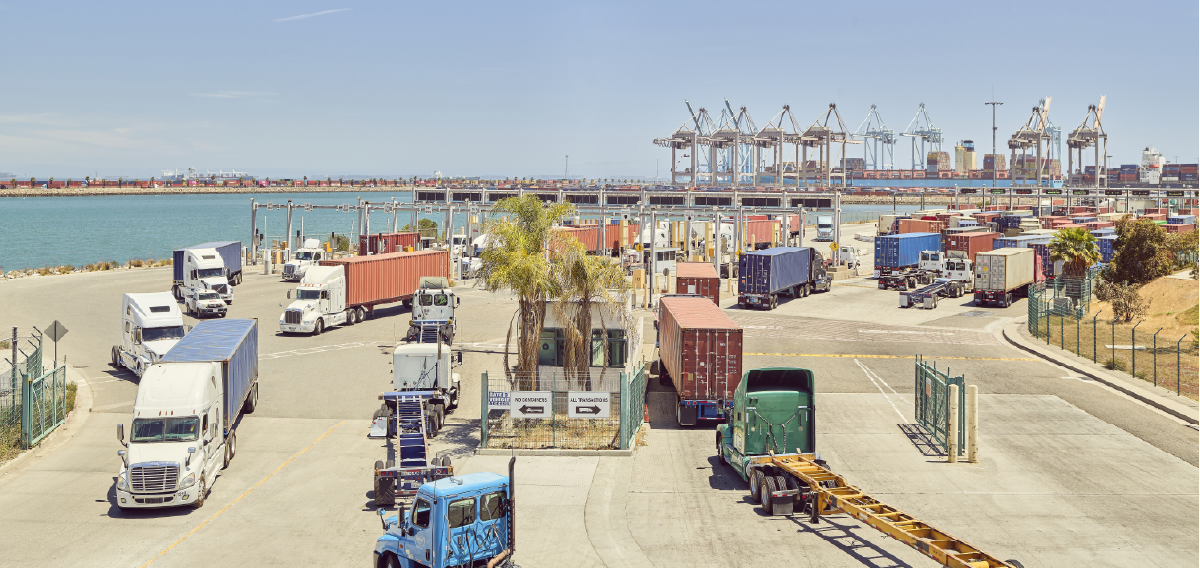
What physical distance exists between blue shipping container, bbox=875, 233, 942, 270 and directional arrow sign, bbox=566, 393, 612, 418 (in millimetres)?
43178

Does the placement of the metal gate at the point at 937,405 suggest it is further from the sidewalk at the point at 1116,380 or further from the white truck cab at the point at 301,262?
the white truck cab at the point at 301,262

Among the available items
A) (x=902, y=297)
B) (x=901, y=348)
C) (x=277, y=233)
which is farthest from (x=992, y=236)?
(x=277, y=233)

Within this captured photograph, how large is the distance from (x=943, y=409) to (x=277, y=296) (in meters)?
42.5

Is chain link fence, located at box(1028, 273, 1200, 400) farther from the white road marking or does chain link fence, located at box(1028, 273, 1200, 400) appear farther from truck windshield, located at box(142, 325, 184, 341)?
truck windshield, located at box(142, 325, 184, 341)

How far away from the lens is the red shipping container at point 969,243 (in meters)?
64.0

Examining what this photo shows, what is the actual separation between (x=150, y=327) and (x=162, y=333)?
45 centimetres

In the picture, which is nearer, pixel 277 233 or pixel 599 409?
pixel 599 409

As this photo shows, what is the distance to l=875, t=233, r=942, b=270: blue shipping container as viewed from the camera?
63.4 meters

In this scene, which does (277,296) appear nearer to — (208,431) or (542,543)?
(208,431)

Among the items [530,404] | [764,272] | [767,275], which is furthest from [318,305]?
[767,275]

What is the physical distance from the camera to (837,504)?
17.2 metres

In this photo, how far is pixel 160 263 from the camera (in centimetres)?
7975

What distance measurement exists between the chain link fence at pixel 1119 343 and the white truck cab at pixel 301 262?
4253 cm

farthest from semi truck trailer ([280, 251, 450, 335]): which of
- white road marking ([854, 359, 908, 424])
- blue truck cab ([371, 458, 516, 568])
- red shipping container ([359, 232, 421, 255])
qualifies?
blue truck cab ([371, 458, 516, 568])
